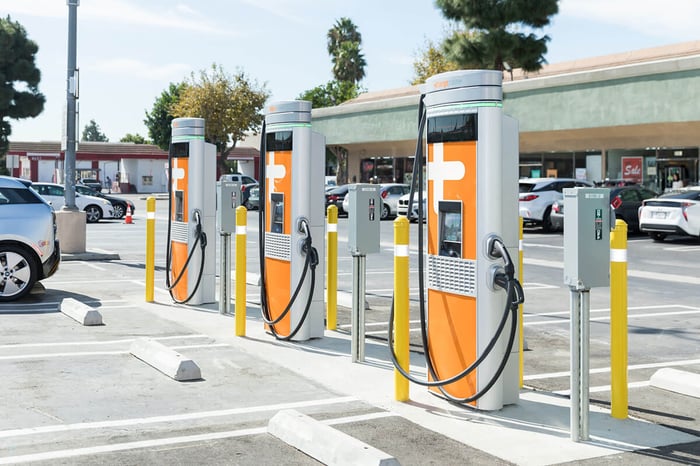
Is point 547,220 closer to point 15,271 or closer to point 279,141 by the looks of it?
point 15,271

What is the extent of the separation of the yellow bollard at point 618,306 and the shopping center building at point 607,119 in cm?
2361

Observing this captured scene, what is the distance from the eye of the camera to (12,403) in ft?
22.6

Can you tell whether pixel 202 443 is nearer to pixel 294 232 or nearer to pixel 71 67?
pixel 294 232

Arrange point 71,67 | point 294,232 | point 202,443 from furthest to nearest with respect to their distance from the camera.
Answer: point 71,67 < point 294,232 < point 202,443

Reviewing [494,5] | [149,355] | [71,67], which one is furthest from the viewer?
[494,5]

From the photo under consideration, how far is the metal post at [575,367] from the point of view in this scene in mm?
6029

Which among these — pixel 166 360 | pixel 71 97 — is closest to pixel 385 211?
pixel 71 97

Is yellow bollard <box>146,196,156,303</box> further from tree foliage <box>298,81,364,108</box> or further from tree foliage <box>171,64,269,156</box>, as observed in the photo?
tree foliage <box>298,81,364,108</box>

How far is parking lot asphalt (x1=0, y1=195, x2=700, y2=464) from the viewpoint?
5750 millimetres

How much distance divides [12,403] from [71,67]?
41.0ft

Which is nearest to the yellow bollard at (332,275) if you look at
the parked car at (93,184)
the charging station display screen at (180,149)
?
the charging station display screen at (180,149)

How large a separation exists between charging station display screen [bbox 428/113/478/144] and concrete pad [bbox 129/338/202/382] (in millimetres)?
2776

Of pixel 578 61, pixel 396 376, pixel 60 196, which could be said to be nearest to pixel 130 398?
pixel 396 376

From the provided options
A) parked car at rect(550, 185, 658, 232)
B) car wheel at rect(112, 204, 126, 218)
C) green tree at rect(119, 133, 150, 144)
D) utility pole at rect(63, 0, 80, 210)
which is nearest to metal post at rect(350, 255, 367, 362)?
utility pole at rect(63, 0, 80, 210)
